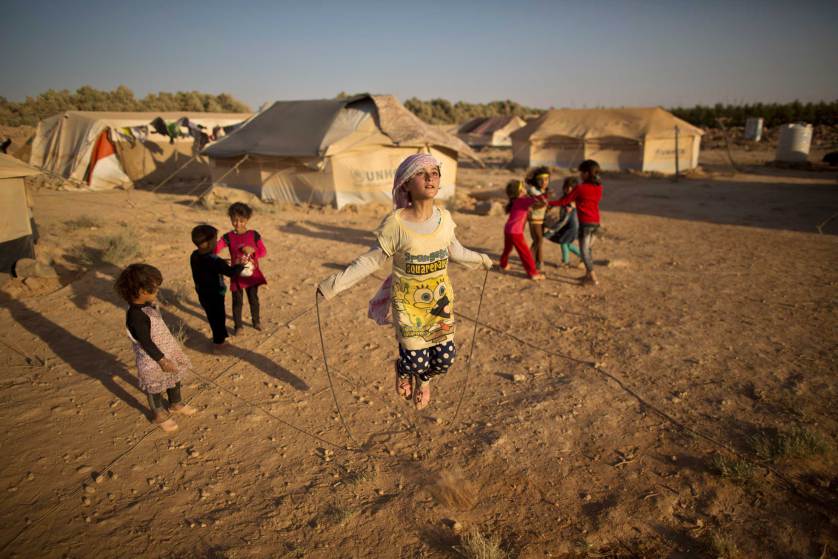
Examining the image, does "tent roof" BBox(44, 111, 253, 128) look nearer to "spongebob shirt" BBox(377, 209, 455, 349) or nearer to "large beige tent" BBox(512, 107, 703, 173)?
"large beige tent" BBox(512, 107, 703, 173)

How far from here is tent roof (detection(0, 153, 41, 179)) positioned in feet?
19.5

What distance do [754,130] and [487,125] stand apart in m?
19.5

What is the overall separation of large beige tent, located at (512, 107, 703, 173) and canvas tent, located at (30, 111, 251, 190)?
1498 cm

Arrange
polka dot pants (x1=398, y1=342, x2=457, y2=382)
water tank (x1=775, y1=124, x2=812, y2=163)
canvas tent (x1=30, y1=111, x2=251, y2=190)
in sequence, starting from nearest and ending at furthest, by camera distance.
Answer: polka dot pants (x1=398, y1=342, x2=457, y2=382)
canvas tent (x1=30, y1=111, x2=251, y2=190)
water tank (x1=775, y1=124, x2=812, y2=163)

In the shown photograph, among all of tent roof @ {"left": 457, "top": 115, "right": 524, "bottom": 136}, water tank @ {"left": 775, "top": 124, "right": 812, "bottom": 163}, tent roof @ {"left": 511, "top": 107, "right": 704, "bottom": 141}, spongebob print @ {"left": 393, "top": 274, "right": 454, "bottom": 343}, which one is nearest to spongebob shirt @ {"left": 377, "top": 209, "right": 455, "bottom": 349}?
spongebob print @ {"left": 393, "top": 274, "right": 454, "bottom": 343}

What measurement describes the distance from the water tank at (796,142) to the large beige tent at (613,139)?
4.43 meters

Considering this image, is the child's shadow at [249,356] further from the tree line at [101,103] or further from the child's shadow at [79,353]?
the tree line at [101,103]

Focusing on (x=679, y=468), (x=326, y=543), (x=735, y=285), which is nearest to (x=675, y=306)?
(x=735, y=285)

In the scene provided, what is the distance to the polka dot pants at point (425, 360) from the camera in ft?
8.98

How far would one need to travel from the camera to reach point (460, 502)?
103 inches

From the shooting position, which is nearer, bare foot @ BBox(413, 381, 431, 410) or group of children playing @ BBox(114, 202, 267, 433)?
bare foot @ BBox(413, 381, 431, 410)

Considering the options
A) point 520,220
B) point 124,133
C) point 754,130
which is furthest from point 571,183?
point 754,130

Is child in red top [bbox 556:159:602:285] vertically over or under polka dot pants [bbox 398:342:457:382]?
over

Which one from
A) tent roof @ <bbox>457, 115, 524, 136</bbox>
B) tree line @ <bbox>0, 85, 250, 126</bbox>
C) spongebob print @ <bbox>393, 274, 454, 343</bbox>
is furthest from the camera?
tent roof @ <bbox>457, 115, 524, 136</bbox>
